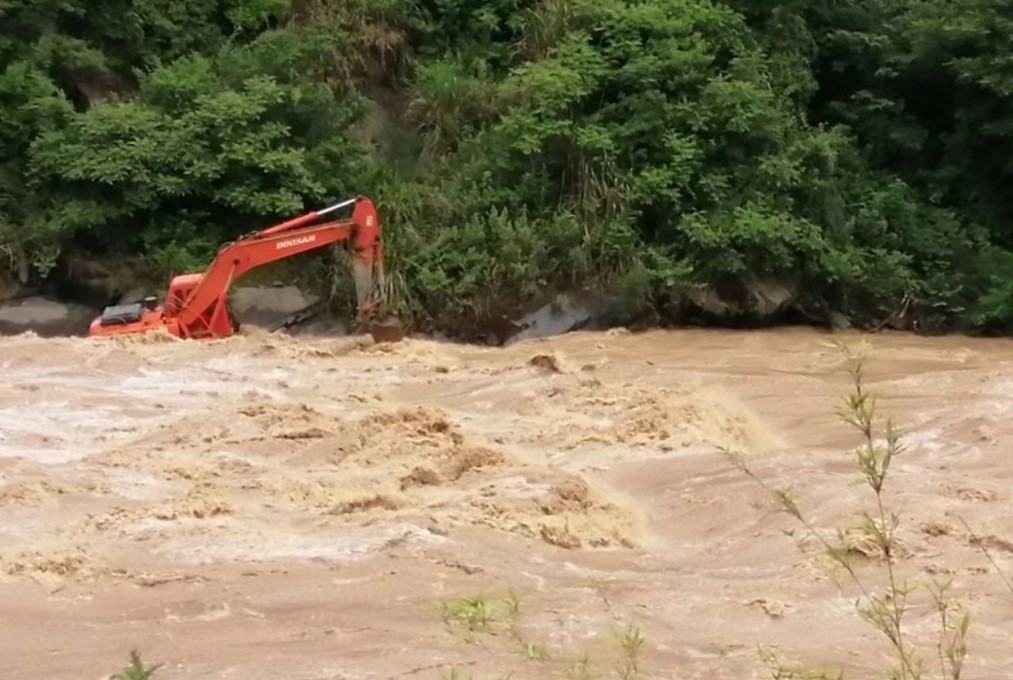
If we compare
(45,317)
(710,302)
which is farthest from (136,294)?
(710,302)

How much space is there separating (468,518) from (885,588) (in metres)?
2.22

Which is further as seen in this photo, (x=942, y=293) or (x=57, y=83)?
(x=57, y=83)

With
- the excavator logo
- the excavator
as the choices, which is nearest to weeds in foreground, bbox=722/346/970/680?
the excavator

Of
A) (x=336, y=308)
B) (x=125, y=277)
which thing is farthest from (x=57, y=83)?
(x=336, y=308)

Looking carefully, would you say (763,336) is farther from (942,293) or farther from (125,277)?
(125,277)

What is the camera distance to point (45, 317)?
17.2 m

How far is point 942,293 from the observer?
1723cm

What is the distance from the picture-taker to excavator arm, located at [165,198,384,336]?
14305mm

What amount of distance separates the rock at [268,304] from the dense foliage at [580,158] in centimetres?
61

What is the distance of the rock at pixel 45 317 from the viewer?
1692cm

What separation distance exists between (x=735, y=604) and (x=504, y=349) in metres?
9.77

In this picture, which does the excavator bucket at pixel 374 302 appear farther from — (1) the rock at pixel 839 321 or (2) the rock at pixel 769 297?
(1) the rock at pixel 839 321

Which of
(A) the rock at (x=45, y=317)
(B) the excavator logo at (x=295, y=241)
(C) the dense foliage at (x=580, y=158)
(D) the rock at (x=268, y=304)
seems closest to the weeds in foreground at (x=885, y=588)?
(B) the excavator logo at (x=295, y=241)

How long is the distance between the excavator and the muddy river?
1.64m
